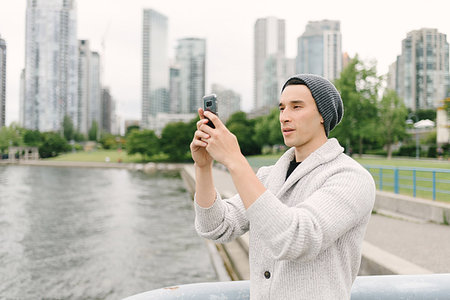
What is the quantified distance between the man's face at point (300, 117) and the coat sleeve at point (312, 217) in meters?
0.20

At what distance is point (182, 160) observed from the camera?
57.6 m

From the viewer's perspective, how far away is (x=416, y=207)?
8.38 meters

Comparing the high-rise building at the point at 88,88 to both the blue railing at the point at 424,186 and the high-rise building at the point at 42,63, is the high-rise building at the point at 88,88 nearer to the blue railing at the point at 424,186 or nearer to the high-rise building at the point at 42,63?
the high-rise building at the point at 42,63

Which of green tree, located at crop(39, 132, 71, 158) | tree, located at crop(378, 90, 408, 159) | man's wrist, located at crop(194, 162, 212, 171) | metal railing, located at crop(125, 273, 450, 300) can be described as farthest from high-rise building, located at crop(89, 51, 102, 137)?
man's wrist, located at crop(194, 162, 212, 171)

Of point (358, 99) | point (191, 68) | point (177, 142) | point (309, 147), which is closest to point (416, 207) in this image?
point (309, 147)

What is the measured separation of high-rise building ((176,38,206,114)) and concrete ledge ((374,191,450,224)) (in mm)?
160989

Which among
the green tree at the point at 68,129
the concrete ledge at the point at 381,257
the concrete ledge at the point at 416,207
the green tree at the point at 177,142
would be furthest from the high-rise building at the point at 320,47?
the green tree at the point at 68,129

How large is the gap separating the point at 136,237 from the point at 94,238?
1.36m

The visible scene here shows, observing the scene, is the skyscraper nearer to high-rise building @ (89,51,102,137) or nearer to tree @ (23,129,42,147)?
high-rise building @ (89,51,102,137)

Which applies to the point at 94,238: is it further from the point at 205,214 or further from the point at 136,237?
the point at 205,214

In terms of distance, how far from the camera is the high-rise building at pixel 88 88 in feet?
448

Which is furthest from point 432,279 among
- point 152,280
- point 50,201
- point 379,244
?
point 50,201

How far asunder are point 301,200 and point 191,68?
584ft

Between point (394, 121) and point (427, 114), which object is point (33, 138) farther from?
point (427, 114)
